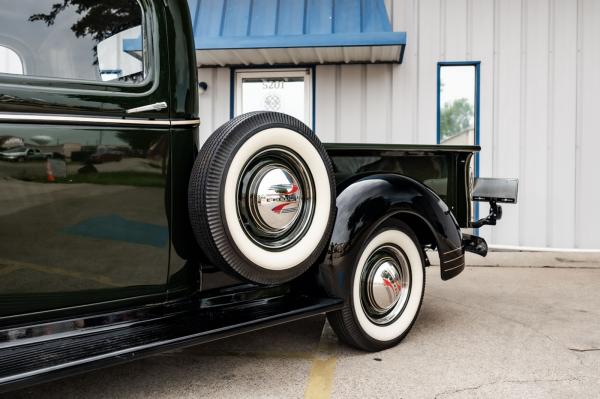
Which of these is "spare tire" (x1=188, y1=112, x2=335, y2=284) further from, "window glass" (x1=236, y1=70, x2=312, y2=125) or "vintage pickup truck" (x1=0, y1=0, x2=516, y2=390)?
"window glass" (x1=236, y1=70, x2=312, y2=125)

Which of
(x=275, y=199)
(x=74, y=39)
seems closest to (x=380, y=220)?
(x=275, y=199)

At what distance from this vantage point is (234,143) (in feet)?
7.99

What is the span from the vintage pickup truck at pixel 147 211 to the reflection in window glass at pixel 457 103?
438cm

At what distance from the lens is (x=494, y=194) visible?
4.02 m

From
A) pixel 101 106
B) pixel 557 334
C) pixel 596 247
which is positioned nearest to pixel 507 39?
pixel 596 247

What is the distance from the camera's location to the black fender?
287 centimetres

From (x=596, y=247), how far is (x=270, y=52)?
4643 millimetres

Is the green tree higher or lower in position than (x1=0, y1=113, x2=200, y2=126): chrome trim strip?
higher

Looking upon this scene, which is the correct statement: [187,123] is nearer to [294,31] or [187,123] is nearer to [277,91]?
[294,31]

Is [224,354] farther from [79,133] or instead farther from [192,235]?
[79,133]

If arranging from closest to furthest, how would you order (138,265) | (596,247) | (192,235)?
(138,265) < (192,235) < (596,247)

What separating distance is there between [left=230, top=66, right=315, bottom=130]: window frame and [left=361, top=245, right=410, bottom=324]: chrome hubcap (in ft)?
14.3

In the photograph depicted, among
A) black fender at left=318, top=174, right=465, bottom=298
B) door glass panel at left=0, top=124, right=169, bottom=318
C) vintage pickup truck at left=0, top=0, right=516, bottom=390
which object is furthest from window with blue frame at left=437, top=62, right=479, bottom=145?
door glass panel at left=0, top=124, right=169, bottom=318

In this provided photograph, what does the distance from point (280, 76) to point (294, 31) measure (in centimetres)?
105
